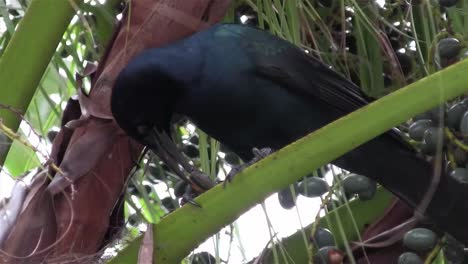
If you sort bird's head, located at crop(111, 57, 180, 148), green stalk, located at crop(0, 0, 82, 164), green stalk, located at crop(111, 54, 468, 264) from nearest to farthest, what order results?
green stalk, located at crop(111, 54, 468, 264) → green stalk, located at crop(0, 0, 82, 164) → bird's head, located at crop(111, 57, 180, 148)

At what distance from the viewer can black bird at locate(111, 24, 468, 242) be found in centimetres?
160

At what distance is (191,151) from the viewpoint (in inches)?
66.3

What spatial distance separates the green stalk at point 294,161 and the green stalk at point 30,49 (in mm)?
313

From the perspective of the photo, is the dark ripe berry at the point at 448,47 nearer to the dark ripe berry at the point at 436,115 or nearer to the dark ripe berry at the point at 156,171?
the dark ripe berry at the point at 436,115

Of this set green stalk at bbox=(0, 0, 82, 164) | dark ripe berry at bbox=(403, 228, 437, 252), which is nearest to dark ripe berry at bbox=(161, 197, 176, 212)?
green stalk at bbox=(0, 0, 82, 164)

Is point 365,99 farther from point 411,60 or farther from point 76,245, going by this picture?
point 76,245

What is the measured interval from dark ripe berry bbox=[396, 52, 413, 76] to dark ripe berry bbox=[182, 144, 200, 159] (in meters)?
0.39

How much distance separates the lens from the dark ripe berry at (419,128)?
4.49 feet

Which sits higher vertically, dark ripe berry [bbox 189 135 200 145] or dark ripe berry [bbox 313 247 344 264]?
dark ripe berry [bbox 313 247 344 264]

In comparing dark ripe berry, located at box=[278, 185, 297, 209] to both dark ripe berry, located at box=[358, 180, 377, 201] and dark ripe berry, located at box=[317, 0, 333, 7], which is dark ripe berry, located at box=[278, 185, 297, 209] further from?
dark ripe berry, located at box=[317, 0, 333, 7]

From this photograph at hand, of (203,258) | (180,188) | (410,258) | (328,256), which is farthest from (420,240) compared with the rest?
(180,188)

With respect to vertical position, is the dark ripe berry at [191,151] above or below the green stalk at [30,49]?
below

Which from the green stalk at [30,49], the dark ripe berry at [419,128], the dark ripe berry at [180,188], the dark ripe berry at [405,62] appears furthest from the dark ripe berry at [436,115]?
the green stalk at [30,49]

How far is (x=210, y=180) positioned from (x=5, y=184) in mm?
316
